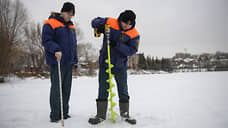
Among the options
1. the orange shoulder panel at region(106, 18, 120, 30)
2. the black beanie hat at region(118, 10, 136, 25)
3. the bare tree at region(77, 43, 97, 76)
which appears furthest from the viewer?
the bare tree at region(77, 43, 97, 76)

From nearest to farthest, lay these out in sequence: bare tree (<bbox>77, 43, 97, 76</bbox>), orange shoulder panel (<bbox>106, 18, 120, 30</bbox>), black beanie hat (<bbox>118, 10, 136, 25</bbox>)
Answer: black beanie hat (<bbox>118, 10, 136, 25</bbox>), orange shoulder panel (<bbox>106, 18, 120, 30</bbox>), bare tree (<bbox>77, 43, 97, 76</bbox>)

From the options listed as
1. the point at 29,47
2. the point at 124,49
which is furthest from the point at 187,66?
the point at 124,49

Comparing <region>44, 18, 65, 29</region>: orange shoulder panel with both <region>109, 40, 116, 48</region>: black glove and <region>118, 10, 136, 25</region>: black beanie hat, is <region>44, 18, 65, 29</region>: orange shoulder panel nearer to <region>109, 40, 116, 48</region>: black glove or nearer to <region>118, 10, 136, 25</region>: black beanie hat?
<region>109, 40, 116, 48</region>: black glove

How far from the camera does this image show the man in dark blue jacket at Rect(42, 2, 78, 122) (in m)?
1.75

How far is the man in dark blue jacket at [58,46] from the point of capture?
175cm

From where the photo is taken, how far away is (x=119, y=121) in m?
1.80

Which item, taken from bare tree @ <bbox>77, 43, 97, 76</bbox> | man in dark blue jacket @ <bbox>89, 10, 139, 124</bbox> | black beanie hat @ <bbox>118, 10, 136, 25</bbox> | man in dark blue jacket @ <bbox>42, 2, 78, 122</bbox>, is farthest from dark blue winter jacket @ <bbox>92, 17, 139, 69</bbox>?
bare tree @ <bbox>77, 43, 97, 76</bbox>

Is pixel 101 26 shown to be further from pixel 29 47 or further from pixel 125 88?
pixel 29 47

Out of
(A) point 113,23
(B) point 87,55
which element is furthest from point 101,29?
(B) point 87,55

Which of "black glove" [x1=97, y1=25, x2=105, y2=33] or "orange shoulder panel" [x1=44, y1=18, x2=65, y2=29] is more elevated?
"orange shoulder panel" [x1=44, y1=18, x2=65, y2=29]

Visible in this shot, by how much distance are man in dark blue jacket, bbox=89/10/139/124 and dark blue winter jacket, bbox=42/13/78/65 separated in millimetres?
421

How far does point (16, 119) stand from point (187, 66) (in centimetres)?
3173

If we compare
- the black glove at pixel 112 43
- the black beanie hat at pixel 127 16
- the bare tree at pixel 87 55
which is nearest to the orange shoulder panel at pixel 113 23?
the black beanie hat at pixel 127 16

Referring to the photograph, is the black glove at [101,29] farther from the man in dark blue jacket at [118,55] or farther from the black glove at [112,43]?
the black glove at [112,43]
